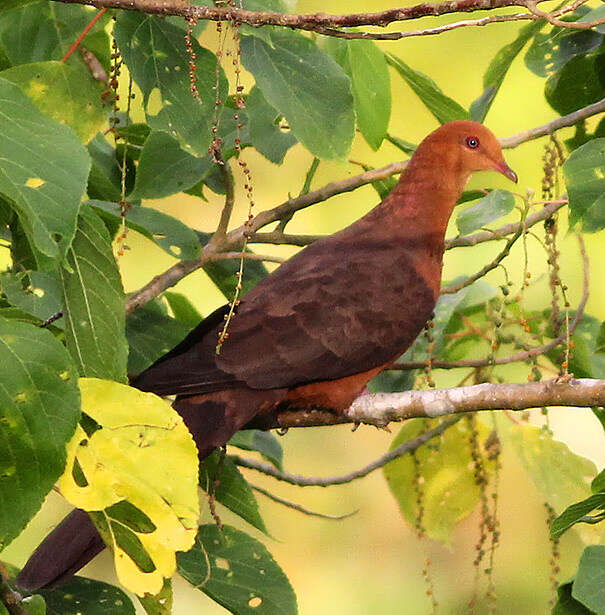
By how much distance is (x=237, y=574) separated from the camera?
1781 mm

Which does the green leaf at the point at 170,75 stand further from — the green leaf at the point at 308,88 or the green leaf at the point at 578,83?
the green leaf at the point at 578,83

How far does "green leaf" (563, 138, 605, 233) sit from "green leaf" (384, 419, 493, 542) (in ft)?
2.79

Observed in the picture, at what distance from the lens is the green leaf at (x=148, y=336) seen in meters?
2.17

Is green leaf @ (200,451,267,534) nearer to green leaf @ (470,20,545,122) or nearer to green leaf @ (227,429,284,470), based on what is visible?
green leaf @ (227,429,284,470)

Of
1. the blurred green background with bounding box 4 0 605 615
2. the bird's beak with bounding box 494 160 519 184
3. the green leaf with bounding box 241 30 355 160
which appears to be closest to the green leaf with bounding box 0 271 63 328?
the green leaf with bounding box 241 30 355 160

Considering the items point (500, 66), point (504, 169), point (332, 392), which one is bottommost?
point (332, 392)

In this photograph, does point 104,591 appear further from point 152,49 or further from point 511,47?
point 511,47

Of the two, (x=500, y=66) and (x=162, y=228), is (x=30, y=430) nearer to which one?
(x=162, y=228)

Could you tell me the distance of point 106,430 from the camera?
1.17m

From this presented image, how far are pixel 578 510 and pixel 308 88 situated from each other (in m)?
0.77

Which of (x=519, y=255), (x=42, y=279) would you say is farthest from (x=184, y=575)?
(x=519, y=255)

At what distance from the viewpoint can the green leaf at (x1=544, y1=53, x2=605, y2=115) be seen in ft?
7.71

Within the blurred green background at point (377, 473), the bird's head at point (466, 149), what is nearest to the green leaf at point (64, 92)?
the bird's head at point (466, 149)

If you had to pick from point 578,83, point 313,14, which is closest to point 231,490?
point 313,14
